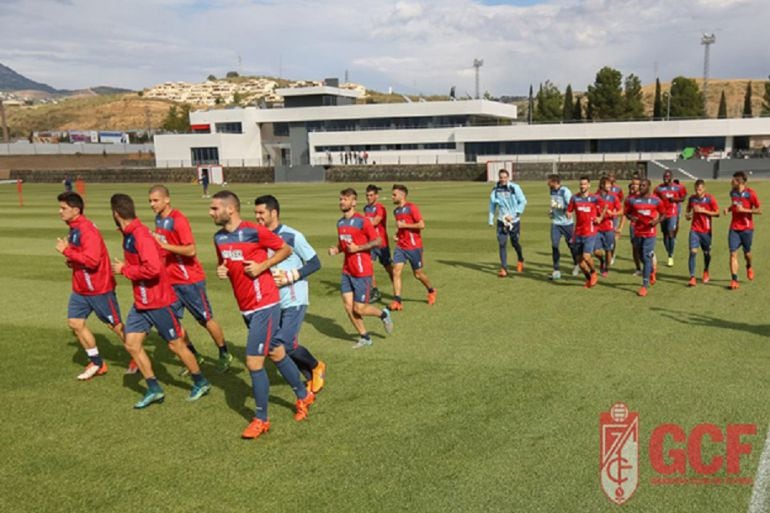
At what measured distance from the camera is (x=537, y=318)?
9484 millimetres

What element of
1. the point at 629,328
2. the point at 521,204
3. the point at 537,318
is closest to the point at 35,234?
the point at 521,204

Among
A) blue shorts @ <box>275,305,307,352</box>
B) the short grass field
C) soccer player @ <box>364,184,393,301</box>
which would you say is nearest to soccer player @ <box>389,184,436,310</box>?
soccer player @ <box>364,184,393,301</box>

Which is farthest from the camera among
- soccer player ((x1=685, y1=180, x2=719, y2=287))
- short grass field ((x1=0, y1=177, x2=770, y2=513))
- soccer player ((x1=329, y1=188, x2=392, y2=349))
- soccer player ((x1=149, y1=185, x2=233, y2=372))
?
soccer player ((x1=685, y1=180, x2=719, y2=287))

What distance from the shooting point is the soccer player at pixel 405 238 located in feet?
34.0

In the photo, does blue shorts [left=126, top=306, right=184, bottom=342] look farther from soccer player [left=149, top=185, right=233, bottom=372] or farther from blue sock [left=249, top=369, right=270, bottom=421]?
blue sock [left=249, top=369, right=270, bottom=421]

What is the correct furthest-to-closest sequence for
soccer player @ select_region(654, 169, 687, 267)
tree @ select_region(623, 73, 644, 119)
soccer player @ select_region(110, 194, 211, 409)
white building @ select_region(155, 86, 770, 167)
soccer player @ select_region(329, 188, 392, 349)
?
tree @ select_region(623, 73, 644, 119)
white building @ select_region(155, 86, 770, 167)
soccer player @ select_region(654, 169, 687, 267)
soccer player @ select_region(329, 188, 392, 349)
soccer player @ select_region(110, 194, 211, 409)

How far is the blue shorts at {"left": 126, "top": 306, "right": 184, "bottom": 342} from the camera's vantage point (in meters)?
6.35

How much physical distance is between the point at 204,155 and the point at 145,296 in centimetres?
7630

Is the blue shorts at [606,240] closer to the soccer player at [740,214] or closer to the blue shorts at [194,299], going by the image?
the soccer player at [740,214]

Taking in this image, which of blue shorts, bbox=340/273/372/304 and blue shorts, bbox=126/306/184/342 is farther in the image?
blue shorts, bbox=340/273/372/304

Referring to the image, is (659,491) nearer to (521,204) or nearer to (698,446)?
(698,446)

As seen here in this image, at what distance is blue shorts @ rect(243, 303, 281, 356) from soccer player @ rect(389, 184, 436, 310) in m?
4.84

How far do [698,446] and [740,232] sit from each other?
746 cm

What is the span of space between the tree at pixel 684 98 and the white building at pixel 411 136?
48.0 ft
